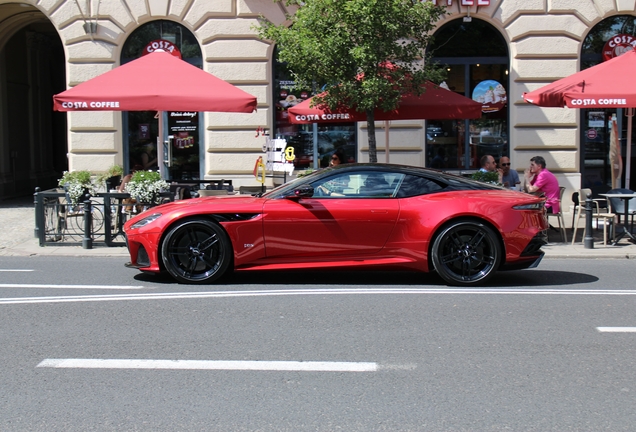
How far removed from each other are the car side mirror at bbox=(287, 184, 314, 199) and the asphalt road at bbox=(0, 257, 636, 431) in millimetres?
981

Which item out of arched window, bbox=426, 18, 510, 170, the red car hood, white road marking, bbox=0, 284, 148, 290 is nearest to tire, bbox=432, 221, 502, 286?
the red car hood

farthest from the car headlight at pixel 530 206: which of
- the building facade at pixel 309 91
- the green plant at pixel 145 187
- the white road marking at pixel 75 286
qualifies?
the building facade at pixel 309 91

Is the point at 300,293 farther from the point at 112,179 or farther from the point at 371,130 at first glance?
the point at 112,179

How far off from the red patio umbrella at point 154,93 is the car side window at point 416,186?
13.7ft

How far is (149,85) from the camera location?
39.9 feet

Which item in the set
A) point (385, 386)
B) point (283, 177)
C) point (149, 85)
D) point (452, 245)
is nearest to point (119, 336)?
point (385, 386)

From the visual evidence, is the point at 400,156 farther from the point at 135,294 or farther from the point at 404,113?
the point at 135,294

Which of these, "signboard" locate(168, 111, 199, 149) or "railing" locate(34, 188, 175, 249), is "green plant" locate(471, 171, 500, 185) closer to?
"railing" locate(34, 188, 175, 249)

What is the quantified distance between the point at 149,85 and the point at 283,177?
528 centimetres

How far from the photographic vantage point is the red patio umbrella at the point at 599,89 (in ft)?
38.5

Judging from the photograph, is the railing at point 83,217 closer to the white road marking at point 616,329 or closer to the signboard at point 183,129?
the signboard at point 183,129

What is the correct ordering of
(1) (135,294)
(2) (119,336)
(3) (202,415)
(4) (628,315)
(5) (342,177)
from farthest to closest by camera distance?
(5) (342,177)
(1) (135,294)
(4) (628,315)
(2) (119,336)
(3) (202,415)

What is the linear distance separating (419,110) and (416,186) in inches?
178

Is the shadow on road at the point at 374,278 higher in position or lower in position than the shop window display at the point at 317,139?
lower
